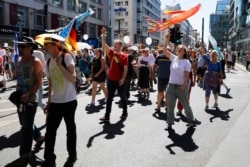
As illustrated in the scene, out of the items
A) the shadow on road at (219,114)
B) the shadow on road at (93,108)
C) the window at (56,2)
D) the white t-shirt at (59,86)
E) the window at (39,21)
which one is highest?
the window at (56,2)

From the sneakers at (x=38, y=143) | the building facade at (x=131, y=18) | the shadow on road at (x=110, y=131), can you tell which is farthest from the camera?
the building facade at (x=131, y=18)

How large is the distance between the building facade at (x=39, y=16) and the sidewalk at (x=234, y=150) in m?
21.7

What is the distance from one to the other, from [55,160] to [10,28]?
1237 inches

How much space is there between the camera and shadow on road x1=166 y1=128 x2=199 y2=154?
18.9 ft

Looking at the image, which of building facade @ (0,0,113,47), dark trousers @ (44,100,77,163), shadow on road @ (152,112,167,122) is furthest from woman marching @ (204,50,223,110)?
building facade @ (0,0,113,47)

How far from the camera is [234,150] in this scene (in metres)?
5.50

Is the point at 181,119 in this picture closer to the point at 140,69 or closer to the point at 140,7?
the point at 140,69

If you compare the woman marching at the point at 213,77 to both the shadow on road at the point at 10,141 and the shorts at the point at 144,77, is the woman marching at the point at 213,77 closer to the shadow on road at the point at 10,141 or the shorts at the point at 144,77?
the shorts at the point at 144,77

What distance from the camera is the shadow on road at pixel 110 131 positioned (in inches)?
250

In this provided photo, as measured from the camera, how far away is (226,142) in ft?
19.6

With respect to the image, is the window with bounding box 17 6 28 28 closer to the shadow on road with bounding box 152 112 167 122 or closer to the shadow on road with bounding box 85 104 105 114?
the shadow on road with bounding box 85 104 105 114

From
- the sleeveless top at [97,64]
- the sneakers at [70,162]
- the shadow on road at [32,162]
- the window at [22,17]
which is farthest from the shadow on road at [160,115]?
the window at [22,17]

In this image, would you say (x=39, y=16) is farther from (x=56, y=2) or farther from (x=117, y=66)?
(x=117, y=66)

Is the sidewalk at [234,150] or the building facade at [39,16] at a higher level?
the building facade at [39,16]
